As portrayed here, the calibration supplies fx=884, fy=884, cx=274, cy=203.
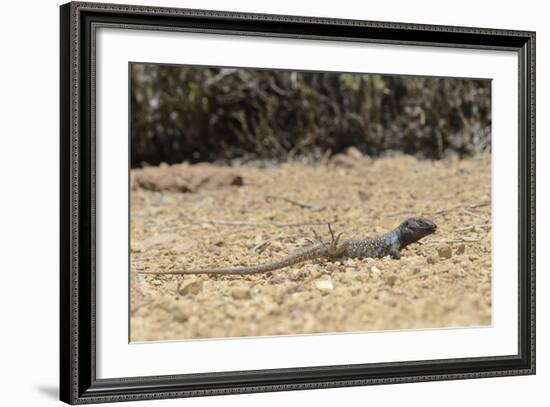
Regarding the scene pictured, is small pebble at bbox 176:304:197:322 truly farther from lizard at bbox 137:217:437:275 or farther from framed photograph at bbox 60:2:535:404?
lizard at bbox 137:217:437:275

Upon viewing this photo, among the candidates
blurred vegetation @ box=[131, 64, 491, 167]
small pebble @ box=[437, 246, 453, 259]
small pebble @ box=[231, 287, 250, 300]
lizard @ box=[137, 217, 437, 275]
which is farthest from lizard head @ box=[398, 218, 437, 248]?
blurred vegetation @ box=[131, 64, 491, 167]

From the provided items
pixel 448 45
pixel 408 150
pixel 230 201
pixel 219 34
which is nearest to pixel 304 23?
pixel 219 34

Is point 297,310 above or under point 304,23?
under

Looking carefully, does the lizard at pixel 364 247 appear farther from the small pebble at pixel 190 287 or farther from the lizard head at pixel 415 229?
the small pebble at pixel 190 287

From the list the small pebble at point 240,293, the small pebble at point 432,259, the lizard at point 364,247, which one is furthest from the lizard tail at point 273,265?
the small pebble at point 432,259

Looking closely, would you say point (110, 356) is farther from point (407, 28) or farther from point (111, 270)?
point (407, 28)
